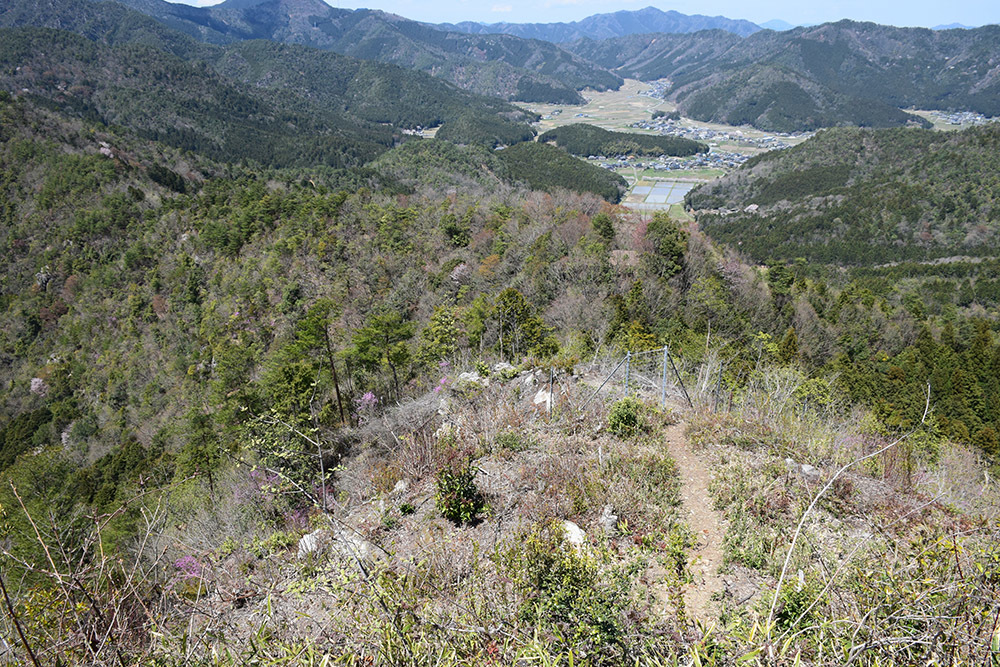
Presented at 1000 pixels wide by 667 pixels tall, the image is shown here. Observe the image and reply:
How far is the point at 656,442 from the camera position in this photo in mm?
8773

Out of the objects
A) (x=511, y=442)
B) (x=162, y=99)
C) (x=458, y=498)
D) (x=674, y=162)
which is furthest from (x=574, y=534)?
(x=674, y=162)

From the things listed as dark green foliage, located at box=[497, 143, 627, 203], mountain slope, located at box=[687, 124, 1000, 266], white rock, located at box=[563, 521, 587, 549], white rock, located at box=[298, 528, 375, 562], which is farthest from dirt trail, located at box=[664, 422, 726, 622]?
dark green foliage, located at box=[497, 143, 627, 203]

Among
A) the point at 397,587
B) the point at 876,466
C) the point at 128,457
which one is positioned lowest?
the point at 128,457

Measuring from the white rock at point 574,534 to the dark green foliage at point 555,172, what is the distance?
97.0 m

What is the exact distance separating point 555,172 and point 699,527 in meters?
112

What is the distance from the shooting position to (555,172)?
111312 millimetres

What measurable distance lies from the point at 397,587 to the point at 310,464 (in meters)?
8.71

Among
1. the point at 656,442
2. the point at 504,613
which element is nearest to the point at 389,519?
the point at 504,613

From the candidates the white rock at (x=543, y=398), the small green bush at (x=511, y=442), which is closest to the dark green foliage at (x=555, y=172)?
the white rock at (x=543, y=398)

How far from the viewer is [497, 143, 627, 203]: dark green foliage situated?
106m

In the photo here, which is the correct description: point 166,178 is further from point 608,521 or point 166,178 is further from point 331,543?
point 608,521

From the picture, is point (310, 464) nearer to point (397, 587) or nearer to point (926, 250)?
point (397, 587)

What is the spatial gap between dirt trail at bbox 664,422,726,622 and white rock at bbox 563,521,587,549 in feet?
4.34

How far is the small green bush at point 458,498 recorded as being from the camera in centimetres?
711
